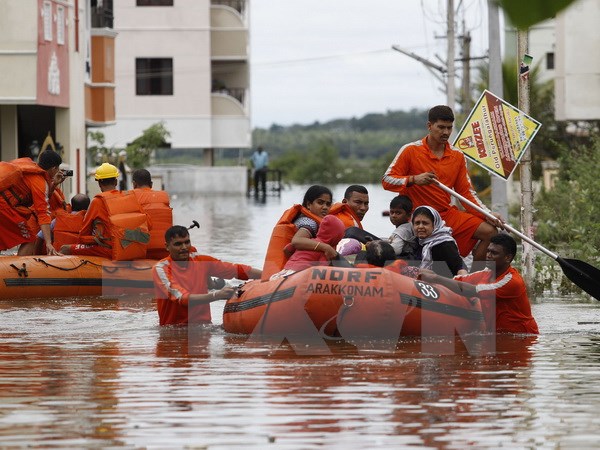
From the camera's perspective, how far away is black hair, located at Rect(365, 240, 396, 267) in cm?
1134

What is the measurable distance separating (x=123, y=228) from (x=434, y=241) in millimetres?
5161

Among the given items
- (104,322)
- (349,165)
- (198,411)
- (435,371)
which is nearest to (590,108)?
(104,322)

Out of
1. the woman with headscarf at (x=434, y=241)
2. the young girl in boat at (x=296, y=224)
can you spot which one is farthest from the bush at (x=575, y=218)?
the young girl in boat at (x=296, y=224)

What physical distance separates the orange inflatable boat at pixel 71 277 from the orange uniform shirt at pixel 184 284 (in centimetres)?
370

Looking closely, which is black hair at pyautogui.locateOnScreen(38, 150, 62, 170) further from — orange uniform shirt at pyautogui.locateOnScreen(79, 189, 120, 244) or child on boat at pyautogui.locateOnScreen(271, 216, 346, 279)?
child on boat at pyautogui.locateOnScreen(271, 216, 346, 279)

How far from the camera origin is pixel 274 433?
20.8 ft

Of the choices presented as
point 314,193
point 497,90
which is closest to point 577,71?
point 497,90

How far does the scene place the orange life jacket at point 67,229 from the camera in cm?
1638

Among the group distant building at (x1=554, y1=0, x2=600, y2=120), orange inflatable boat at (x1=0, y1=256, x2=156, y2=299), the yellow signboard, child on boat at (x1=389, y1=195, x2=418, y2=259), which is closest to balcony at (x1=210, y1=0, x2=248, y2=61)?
distant building at (x1=554, y1=0, x2=600, y2=120)

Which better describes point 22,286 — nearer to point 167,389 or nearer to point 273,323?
point 273,323

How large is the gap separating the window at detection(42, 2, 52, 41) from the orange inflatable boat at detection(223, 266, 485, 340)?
19.8 metres

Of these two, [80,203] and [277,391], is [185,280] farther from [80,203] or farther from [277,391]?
[80,203]

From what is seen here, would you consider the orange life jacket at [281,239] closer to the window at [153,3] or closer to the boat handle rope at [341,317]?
the boat handle rope at [341,317]

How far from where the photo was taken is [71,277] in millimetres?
15555
